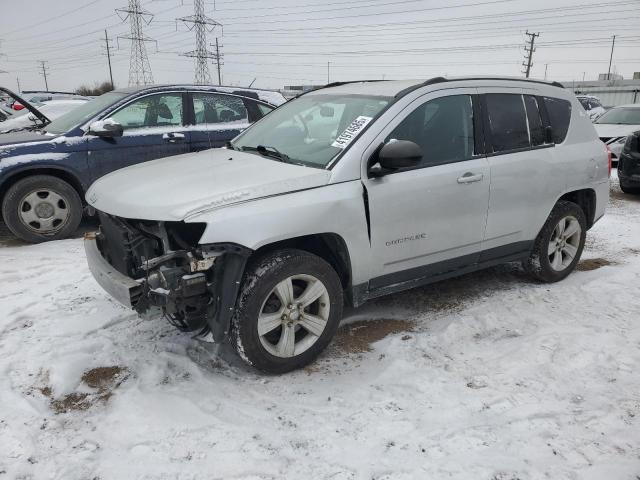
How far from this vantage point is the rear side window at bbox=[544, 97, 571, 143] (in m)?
4.60

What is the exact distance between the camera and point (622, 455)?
2561 millimetres

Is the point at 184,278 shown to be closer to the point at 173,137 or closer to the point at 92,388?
A: the point at 92,388

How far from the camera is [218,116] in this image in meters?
6.89

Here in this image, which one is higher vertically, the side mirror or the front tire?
the side mirror

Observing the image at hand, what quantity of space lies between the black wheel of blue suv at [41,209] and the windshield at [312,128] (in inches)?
109

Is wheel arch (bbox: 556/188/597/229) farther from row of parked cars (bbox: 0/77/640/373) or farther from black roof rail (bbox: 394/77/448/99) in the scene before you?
black roof rail (bbox: 394/77/448/99)

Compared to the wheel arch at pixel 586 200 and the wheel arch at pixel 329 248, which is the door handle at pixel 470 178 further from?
the wheel arch at pixel 586 200

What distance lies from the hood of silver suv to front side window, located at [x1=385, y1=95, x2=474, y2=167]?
0.81 m

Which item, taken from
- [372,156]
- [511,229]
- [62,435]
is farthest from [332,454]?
[511,229]

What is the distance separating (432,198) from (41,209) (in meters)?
4.62

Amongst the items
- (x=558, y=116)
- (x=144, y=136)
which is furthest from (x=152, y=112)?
(x=558, y=116)

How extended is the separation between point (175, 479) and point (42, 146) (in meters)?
4.85

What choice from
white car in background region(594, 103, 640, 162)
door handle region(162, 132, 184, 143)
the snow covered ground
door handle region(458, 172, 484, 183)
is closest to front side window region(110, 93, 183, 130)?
door handle region(162, 132, 184, 143)

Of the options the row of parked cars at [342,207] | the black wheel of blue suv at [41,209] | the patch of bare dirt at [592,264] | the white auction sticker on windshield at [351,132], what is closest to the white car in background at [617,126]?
the patch of bare dirt at [592,264]
